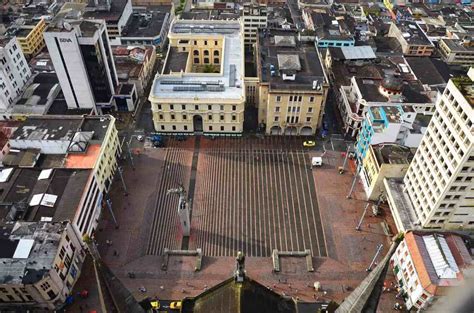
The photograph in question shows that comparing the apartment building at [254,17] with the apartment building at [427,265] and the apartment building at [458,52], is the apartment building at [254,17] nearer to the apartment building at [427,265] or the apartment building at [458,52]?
the apartment building at [458,52]

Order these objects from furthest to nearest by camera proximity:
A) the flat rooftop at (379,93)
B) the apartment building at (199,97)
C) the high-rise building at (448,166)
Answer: the flat rooftop at (379,93) → the apartment building at (199,97) → the high-rise building at (448,166)

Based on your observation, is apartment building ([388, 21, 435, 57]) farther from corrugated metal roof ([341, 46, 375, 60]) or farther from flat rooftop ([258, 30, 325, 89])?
flat rooftop ([258, 30, 325, 89])

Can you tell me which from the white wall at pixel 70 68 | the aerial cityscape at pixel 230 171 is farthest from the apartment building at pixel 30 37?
the white wall at pixel 70 68

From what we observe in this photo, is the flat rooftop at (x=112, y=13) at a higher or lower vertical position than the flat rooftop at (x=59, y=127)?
higher

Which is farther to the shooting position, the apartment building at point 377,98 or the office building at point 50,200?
the apartment building at point 377,98

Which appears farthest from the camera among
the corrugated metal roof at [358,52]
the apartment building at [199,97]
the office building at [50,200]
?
the corrugated metal roof at [358,52]

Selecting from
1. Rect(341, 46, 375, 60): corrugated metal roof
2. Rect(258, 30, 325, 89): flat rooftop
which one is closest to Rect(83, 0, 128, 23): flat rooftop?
Rect(258, 30, 325, 89): flat rooftop

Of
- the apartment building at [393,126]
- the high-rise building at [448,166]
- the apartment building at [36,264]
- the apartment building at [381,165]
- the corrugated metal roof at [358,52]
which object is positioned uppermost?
the corrugated metal roof at [358,52]
